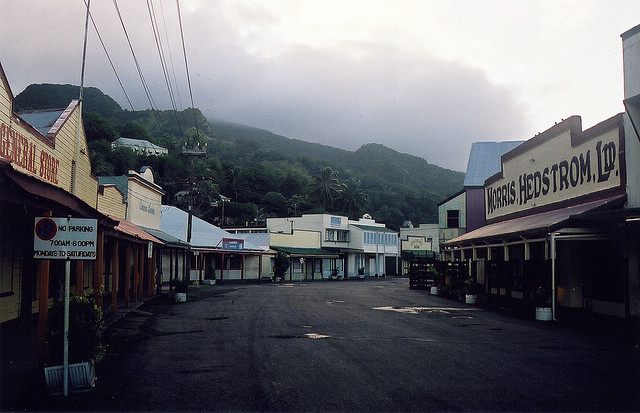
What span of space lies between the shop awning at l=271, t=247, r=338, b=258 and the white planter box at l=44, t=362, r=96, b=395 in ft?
167

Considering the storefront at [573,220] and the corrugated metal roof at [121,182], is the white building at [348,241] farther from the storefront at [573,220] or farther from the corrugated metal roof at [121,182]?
the storefront at [573,220]

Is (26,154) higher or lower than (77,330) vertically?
higher

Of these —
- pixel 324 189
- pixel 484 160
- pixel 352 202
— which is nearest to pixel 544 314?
pixel 484 160

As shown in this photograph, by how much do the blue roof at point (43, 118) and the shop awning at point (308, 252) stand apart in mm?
40739

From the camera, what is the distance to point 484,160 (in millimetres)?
43125

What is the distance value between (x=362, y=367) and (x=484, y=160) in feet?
119

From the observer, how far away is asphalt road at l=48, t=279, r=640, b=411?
7.10m

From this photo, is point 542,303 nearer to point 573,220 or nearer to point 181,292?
point 573,220

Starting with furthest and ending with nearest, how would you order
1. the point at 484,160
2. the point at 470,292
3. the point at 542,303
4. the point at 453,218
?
the point at 453,218 → the point at 484,160 → the point at 470,292 → the point at 542,303

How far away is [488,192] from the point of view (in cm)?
3145

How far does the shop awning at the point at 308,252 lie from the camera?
59875mm

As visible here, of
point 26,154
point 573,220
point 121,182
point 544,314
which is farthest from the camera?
point 121,182

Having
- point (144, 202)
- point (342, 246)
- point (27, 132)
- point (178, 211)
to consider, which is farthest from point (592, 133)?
point (342, 246)

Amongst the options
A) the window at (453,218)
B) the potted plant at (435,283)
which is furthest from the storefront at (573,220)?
the window at (453,218)
